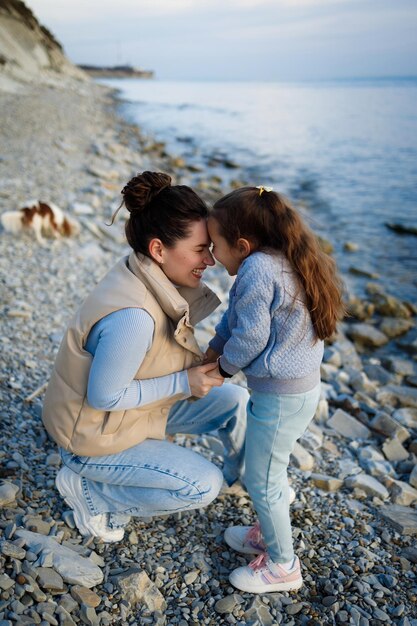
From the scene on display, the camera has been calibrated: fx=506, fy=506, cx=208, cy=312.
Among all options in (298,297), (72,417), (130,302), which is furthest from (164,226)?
(72,417)

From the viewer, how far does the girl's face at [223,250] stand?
2434mm

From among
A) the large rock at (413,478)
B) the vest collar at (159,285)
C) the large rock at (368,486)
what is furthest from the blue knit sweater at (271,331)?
the large rock at (413,478)

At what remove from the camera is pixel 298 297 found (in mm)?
2309

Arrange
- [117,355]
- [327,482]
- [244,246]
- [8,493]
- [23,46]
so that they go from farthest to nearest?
1. [23,46]
2. [327,482]
3. [8,493]
4. [244,246]
5. [117,355]

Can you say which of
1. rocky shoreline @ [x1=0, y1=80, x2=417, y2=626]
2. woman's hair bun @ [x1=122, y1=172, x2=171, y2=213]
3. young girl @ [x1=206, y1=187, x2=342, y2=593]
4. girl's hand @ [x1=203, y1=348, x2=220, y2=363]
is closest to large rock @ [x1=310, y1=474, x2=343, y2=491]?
rocky shoreline @ [x1=0, y1=80, x2=417, y2=626]

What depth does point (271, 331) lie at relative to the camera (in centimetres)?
237

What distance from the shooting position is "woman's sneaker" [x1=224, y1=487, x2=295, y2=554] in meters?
2.79

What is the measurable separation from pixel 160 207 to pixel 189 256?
280 millimetres

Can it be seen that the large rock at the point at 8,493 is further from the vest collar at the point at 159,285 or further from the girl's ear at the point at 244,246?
the girl's ear at the point at 244,246

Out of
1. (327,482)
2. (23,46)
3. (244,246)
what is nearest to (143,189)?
(244,246)

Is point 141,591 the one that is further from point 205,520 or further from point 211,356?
point 211,356

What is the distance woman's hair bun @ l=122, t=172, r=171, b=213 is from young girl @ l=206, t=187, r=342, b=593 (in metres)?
0.30

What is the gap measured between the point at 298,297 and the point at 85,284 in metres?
4.33

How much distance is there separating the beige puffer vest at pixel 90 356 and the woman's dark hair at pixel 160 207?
142 mm
